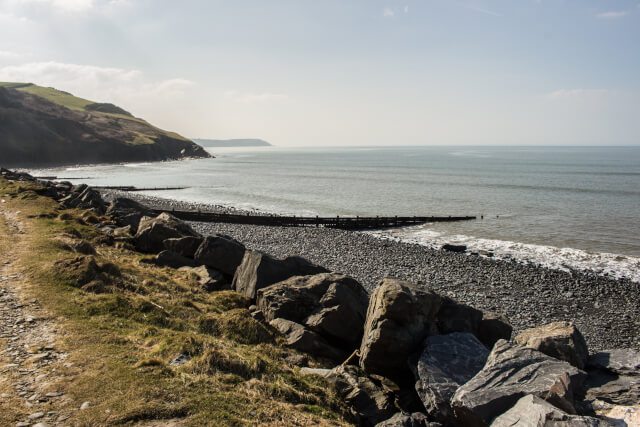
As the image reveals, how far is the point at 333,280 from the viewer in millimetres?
14594

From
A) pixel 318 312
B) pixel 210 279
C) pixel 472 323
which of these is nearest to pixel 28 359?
pixel 318 312

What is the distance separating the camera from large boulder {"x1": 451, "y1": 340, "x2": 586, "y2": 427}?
8414 mm

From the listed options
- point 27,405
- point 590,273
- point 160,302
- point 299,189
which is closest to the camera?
point 27,405

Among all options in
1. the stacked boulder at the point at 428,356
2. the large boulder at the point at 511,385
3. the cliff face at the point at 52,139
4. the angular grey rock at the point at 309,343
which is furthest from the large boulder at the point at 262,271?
the cliff face at the point at 52,139

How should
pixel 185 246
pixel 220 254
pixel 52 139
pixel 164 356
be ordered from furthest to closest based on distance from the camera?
pixel 52 139, pixel 185 246, pixel 220 254, pixel 164 356

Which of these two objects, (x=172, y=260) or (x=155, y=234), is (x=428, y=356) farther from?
(x=155, y=234)

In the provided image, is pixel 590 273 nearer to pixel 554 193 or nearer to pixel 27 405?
pixel 27 405

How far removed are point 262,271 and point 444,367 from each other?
321 inches

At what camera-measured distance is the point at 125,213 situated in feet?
94.2

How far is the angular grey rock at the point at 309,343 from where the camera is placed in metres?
12.4

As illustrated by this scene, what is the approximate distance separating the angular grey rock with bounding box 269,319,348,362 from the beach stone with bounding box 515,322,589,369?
5769 mm

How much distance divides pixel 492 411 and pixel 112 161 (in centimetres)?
19878

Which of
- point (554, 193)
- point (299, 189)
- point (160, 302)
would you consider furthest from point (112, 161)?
point (160, 302)

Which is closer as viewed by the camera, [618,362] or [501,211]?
[618,362]
